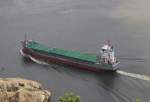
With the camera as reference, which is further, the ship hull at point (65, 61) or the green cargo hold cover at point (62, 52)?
the green cargo hold cover at point (62, 52)

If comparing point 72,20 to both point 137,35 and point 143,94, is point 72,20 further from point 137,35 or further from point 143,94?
point 143,94

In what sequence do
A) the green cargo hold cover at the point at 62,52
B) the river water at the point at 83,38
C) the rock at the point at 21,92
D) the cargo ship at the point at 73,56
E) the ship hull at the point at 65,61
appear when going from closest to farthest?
the rock at the point at 21,92 < the river water at the point at 83,38 < the cargo ship at the point at 73,56 < the ship hull at the point at 65,61 < the green cargo hold cover at the point at 62,52

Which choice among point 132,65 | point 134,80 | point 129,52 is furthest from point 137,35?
point 134,80

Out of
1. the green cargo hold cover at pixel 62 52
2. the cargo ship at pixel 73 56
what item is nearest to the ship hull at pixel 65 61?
the cargo ship at pixel 73 56

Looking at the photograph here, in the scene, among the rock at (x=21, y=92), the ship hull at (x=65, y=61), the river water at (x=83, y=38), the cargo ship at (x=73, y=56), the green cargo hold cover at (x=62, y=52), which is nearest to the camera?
the rock at (x=21, y=92)

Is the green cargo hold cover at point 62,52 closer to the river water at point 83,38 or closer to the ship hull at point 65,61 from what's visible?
the ship hull at point 65,61

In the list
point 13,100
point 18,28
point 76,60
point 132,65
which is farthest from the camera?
point 18,28

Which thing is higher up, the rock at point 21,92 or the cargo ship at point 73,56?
the rock at point 21,92

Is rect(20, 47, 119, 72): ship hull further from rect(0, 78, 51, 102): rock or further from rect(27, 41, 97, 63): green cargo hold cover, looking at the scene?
rect(0, 78, 51, 102): rock
